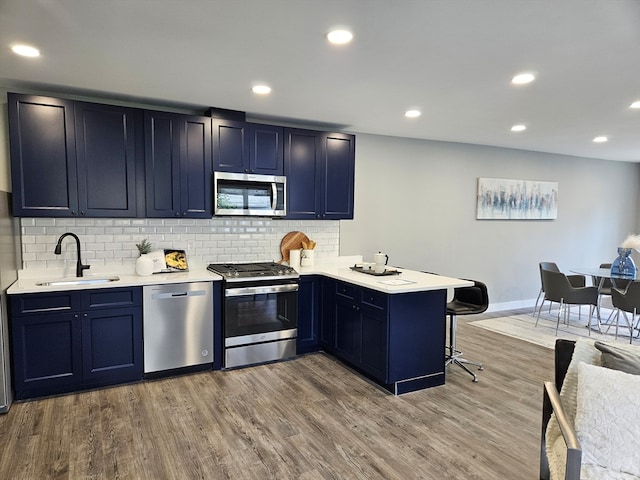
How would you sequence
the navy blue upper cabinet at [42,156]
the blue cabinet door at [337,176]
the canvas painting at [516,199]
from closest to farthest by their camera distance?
the navy blue upper cabinet at [42,156]
the blue cabinet door at [337,176]
the canvas painting at [516,199]

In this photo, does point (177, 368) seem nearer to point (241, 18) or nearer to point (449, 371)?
point (449, 371)

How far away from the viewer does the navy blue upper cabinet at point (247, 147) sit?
3975 mm

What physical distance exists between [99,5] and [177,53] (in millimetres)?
641

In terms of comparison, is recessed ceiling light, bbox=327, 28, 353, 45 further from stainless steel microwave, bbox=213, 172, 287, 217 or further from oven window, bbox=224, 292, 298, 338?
oven window, bbox=224, 292, 298, 338

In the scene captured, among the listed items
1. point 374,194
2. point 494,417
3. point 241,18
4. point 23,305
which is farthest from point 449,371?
point 23,305

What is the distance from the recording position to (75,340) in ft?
10.7

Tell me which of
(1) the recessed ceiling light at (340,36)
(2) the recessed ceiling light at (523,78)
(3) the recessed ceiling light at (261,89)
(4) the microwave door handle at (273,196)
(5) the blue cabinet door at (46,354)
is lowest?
(5) the blue cabinet door at (46,354)

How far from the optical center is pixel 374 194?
528 centimetres

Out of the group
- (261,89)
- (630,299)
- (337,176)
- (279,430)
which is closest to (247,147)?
(261,89)

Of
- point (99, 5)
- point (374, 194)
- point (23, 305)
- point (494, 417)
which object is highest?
point (99, 5)

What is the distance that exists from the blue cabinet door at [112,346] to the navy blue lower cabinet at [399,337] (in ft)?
6.29

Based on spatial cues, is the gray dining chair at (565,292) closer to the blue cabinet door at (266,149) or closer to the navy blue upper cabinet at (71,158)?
the blue cabinet door at (266,149)

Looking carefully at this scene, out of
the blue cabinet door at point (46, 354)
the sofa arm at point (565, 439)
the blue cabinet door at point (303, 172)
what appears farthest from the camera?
the blue cabinet door at point (303, 172)

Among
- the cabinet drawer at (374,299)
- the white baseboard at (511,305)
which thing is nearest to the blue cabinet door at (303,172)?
the cabinet drawer at (374,299)
